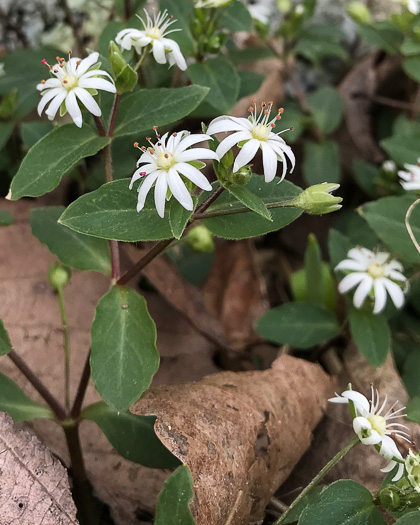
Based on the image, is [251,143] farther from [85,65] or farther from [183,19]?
[183,19]

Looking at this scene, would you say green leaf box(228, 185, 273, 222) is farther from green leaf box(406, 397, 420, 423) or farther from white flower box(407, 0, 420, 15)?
white flower box(407, 0, 420, 15)

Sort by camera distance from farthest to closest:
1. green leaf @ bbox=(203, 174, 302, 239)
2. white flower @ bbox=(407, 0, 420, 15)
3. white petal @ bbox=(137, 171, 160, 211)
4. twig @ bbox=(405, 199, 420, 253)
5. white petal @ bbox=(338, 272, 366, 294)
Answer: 1. white flower @ bbox=(407, 0, 420, 15)
2. white petal @ bbox=(338, 272, 366, 294)
3. twig @ bbox=(405, 199, 420, 253)
4. green leaf @ bbox=(203, 174, 302, 239)
5. white petal @ bbox=(137, 171, 160, 211)

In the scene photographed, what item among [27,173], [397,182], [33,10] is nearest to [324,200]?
[27,173]

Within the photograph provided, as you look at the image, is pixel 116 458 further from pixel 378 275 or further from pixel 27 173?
pixel 378 275

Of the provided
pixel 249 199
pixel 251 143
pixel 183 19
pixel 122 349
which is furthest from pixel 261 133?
pixel 183 19

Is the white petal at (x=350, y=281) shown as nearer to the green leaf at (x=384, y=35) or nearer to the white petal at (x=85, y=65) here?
the white petal at (x=85, y=65)

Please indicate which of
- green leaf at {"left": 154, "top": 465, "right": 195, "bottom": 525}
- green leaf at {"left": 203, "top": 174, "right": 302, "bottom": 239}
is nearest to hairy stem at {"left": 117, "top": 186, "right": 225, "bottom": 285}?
green leaf at {"left": 203, "top": 174, "right": 302, "bottom": 239}

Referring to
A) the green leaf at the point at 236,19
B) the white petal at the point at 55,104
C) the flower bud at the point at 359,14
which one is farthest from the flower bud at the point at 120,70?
the flower bud at the point at 359,14
